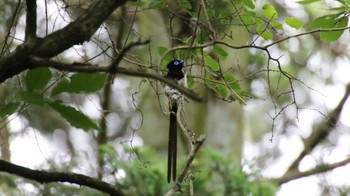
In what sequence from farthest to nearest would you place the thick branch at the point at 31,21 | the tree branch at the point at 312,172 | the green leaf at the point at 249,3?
the tree branch at the point at 312,172 < the green leaf at the point at 249,3 < the thick branch at the point at 31,21

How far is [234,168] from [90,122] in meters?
1.90

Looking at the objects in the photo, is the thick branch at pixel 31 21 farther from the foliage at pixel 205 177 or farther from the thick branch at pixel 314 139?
the thick branch at pixel 314 139

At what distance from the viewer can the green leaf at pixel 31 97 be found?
891 millimetres

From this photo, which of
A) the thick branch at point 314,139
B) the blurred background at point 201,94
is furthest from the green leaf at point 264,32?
the thick branch at point 314,139

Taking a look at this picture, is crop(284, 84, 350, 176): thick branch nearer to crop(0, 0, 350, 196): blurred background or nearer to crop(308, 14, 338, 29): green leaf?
crop(0, 0, 350, 196): blurred background

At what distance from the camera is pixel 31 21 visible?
0.90 meters

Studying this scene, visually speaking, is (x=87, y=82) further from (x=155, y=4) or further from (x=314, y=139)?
(x=314, y=139)

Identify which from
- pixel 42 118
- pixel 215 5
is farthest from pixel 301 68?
pixel 215 5

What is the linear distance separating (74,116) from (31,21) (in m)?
0.15

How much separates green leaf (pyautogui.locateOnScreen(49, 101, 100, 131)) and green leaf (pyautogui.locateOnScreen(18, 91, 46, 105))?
0.08 feet

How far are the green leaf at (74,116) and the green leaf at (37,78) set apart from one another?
0.15 ft

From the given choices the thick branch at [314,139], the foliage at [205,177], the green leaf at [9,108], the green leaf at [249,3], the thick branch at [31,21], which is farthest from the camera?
the thick branch at [314,139]

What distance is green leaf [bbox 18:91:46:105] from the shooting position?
89cm

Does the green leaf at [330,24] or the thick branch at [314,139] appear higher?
the thick branch at [314,139]
